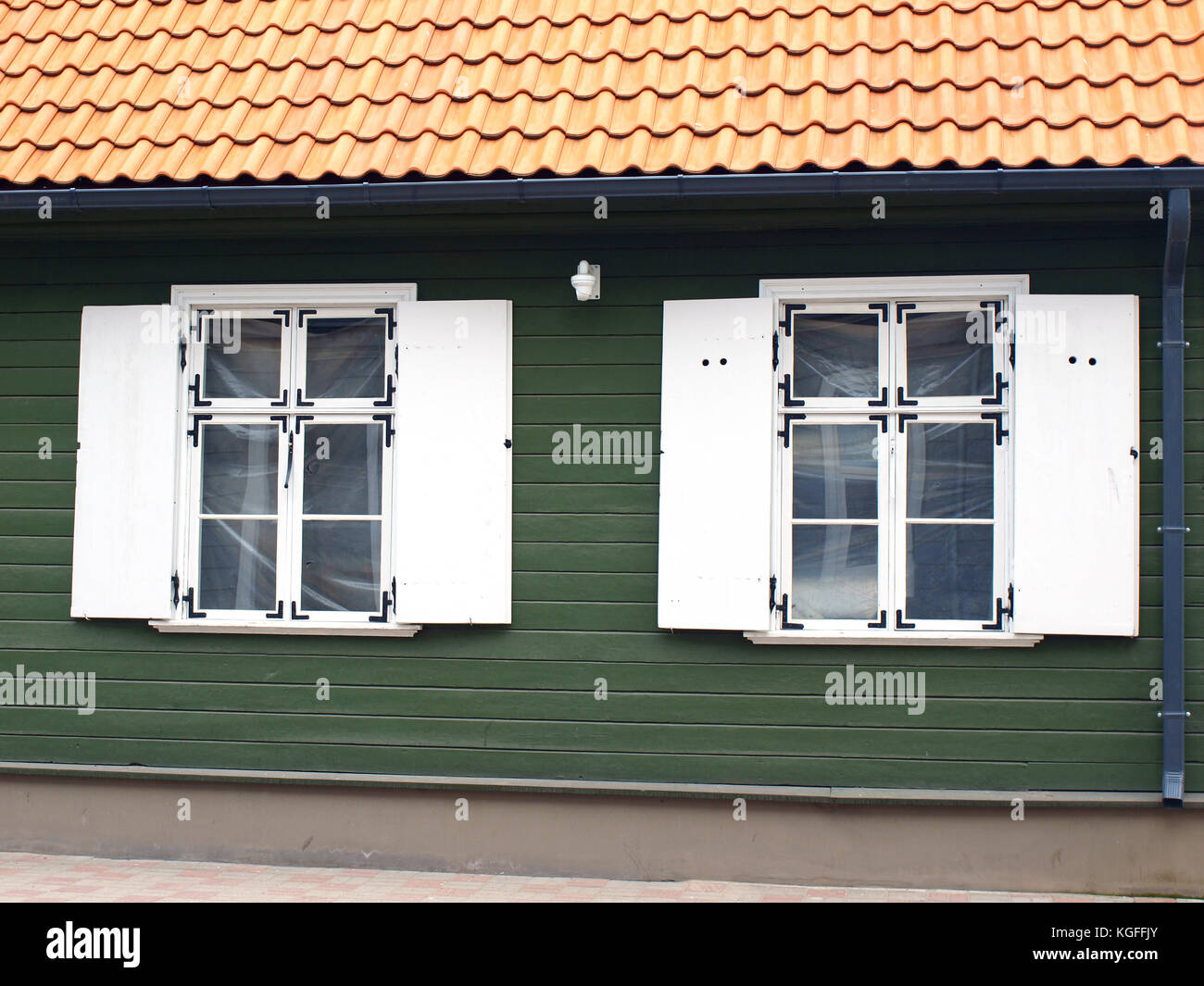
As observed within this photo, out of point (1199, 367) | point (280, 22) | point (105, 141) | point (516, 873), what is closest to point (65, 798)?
point (516, 873)

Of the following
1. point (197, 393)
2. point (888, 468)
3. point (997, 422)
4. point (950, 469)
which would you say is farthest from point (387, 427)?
point (997, 422)

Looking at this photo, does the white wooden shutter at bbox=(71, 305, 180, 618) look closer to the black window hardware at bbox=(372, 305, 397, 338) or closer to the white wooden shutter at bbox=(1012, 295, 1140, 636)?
the black window hardware at bbox=(372, 305, 397, 338)

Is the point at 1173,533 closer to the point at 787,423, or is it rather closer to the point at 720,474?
the point at 787,423

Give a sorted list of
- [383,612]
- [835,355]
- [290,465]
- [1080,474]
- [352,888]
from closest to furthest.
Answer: [1080,474]
[352,888]
[835,355]
[383,612]
[290,465]

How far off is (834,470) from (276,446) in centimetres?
278

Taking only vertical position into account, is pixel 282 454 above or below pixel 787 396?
below

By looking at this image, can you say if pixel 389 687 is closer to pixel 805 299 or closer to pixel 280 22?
pixel 805 299

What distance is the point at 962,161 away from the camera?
5590mm

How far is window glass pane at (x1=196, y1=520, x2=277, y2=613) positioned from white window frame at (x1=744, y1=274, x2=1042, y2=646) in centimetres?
244

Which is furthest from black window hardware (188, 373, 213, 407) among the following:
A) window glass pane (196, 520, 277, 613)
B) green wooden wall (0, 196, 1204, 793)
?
window glass pane (196, 520, 277, 613)

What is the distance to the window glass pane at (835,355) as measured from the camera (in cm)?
612

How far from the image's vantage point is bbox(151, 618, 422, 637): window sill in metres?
6.26

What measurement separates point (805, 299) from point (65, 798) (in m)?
4.45

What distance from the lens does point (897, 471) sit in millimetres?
6035
